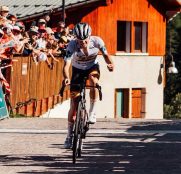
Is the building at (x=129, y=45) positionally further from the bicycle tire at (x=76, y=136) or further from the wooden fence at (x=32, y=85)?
the bicycle tire at (x=76, y=136)

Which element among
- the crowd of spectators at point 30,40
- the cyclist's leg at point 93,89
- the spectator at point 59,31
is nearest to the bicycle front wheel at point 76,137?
the cyclist's leg at point 93,89

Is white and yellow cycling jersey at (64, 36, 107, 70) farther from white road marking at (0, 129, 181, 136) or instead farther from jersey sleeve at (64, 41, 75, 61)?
white road marking at (0, 129, 181, 136)

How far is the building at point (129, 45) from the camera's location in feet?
125

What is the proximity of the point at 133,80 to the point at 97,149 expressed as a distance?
1100 inches

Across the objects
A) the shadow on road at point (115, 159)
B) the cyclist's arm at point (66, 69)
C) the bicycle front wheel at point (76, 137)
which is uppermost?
the cyclist's arm at point (66, 69)

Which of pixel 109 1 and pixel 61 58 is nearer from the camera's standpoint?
pixel 61 58

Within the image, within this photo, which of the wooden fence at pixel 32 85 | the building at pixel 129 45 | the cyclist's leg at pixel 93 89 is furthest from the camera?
the building at pixel 129 45

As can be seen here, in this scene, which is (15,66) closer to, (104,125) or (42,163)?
(104,125)

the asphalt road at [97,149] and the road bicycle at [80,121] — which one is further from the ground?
the road bicycle at [80,121]

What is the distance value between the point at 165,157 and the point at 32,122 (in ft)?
23.9

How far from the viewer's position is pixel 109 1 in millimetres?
38219

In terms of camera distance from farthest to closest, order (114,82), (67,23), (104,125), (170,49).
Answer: (170,49) → (114,82) → (67,23) → (104,125)

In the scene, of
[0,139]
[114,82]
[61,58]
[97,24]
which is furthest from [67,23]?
[0,139]

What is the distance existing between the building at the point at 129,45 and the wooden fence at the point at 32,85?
32.5 feet
